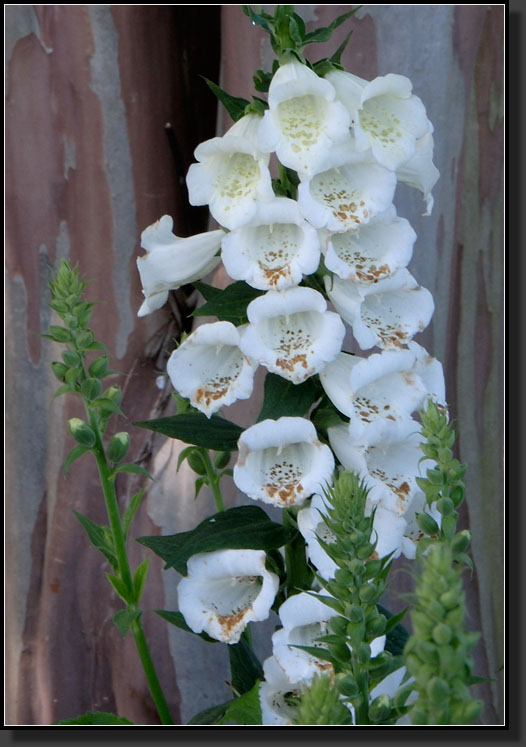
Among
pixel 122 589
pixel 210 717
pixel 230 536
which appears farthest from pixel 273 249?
pixel 210 717

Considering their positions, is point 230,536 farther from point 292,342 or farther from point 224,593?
point 292,342

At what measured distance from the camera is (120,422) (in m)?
1.62

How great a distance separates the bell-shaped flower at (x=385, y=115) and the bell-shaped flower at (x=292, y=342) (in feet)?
0.51

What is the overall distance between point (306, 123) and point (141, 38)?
30.3 inches

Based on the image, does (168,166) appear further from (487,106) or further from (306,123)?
(306,123)

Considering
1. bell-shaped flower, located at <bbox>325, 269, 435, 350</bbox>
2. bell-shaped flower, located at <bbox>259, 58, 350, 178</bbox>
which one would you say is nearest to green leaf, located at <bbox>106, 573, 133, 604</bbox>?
bell-shaped flower, located at <bbox>325, 269, 435, 350</bbox>

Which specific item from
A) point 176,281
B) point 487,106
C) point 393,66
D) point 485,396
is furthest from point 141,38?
point 485,396

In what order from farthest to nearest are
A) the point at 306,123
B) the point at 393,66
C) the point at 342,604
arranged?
the point at 393,66 → the point at 306,123 → the point at 342,604

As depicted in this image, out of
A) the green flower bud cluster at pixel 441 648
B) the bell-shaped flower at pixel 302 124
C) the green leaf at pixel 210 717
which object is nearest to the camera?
the green flower bud cluster at pixel 441 648

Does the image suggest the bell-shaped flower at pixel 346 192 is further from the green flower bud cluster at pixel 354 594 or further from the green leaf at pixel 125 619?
the green leaf at pixel 125 619

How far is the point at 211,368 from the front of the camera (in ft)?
3.10

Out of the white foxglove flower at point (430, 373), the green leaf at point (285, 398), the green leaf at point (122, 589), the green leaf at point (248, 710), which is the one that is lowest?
the green leaf at point (248, 710)

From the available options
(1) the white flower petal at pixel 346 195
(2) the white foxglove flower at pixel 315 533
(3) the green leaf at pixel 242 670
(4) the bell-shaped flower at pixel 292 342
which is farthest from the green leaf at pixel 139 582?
(1) the white flower petal at pixel 346 195

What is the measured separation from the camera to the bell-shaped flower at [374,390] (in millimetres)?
869
